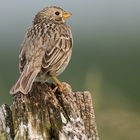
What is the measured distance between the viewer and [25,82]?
5.89 meters

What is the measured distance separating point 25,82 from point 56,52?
42.3 inches

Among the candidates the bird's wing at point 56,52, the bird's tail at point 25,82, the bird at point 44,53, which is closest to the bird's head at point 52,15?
the bird at point 44,53

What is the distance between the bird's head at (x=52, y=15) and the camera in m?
8.00

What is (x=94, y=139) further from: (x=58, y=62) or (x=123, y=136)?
(x=58, y=62)

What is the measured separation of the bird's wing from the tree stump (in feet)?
5.62

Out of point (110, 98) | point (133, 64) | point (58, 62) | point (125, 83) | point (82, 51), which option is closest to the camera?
point (110, 98)

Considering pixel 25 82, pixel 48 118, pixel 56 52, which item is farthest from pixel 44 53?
pixel 48 118

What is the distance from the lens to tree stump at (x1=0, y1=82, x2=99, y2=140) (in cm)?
474

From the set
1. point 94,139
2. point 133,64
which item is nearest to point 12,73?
point 133,64

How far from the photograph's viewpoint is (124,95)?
6703mm

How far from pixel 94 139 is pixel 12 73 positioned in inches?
175

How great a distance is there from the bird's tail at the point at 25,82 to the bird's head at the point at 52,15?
1.45 m

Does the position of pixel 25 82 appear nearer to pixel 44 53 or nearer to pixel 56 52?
pixel 44 53

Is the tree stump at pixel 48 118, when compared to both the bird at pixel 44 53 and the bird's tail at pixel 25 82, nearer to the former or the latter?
the bird's tail at pixel 25 82
